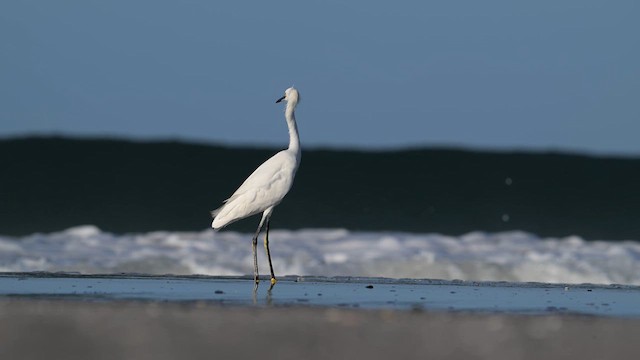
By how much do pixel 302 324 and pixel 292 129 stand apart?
4.66 m

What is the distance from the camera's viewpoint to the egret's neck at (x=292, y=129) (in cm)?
1116

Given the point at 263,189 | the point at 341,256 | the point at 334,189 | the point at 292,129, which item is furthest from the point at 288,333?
the point at 334,189

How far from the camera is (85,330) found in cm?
643

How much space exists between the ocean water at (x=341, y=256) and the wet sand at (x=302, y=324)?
2.52 metres

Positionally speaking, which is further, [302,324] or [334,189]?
[334,189]

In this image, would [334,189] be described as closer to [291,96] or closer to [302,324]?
[291,96]

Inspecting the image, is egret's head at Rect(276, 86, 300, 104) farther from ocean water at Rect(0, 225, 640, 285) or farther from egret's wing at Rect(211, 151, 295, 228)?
ocean water at Rect(0, 225, 640, 285)

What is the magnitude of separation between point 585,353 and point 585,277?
6353 millimetres

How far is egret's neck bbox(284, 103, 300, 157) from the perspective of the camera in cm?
1116

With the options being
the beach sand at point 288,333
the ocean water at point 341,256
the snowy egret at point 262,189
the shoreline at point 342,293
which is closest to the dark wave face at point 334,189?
the ocean water at point 341,256

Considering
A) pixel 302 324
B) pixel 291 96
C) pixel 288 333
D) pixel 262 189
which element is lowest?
pixel 288 333

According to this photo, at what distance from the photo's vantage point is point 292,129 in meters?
11.3

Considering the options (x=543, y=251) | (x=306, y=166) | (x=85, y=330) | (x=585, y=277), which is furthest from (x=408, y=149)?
(x=85, y=330)

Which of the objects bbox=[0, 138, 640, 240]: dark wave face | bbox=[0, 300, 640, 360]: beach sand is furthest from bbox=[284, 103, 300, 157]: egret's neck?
bbox=[0, 138, 640, 240]: dark wave face
